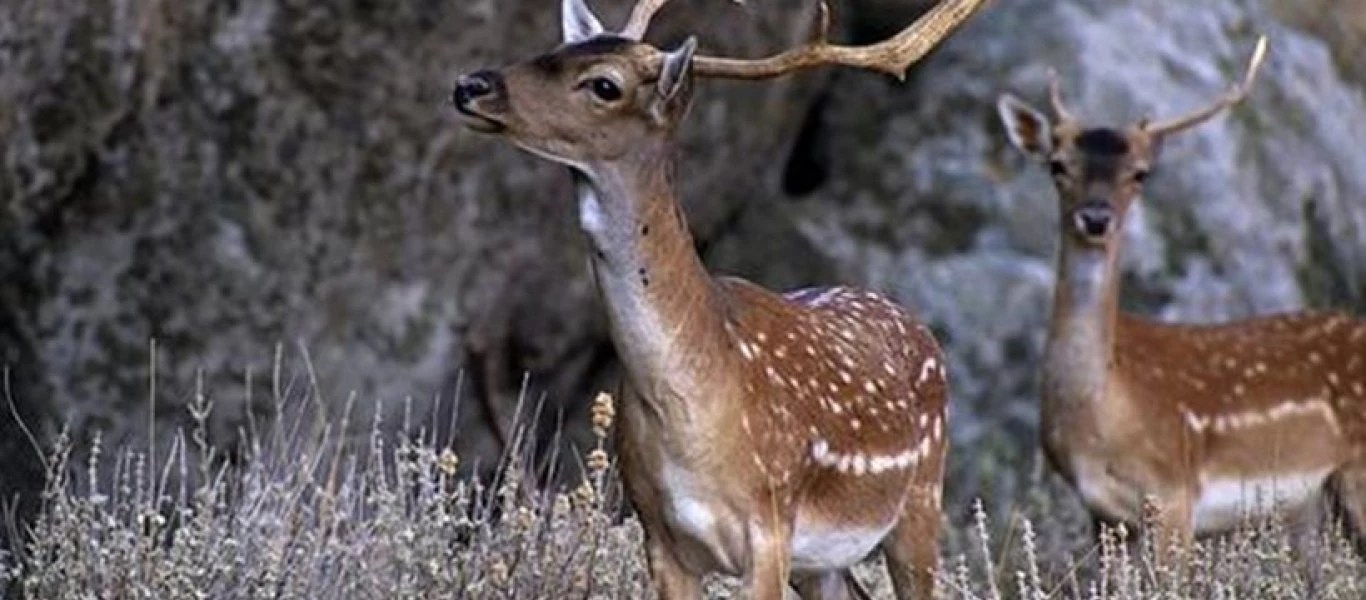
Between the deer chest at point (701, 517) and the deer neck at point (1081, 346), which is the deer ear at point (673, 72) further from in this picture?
the deer neck at point (1081, 346)

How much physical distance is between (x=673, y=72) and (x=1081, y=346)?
154 inches

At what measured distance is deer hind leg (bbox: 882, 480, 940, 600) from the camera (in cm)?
891

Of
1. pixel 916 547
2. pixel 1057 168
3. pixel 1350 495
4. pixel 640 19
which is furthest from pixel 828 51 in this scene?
pixel 1350 495

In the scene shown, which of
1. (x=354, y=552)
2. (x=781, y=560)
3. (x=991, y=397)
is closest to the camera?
(x=781, y=560)

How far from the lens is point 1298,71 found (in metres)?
15.0

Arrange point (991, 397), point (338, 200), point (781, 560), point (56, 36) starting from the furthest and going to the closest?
point (991, 397) → point (338, 200) → point (56, 36) → point (781, 560)

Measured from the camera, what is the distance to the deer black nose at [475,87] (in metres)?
7.53

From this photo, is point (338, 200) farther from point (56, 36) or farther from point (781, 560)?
point (781, 560)

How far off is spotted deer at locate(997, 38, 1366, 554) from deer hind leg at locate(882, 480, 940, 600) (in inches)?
85.4

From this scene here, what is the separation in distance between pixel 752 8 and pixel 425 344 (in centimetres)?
152

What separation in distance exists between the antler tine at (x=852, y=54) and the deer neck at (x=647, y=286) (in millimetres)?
227

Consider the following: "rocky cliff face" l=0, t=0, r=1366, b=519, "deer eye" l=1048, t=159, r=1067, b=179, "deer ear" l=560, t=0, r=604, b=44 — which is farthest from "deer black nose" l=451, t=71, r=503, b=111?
"deer eye" l=1048, t=159, r=1067, b=179

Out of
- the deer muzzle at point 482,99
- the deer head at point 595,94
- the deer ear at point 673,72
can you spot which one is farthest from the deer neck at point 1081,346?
the deer muzzle at point 482,99

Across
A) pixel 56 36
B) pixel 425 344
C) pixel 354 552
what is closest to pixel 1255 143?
pixel 425 344
